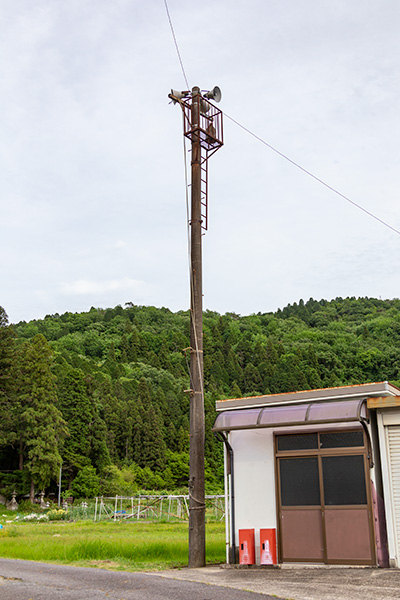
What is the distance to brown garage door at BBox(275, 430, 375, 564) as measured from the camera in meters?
11.8

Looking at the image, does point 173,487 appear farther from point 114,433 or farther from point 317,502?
point 317,502

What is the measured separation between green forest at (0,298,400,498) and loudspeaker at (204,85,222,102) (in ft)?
133

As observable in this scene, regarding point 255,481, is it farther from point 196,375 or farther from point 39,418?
point 39,418

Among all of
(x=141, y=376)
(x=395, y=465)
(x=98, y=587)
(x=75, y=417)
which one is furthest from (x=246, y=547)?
(x=141, y=376)

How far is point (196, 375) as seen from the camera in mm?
13125

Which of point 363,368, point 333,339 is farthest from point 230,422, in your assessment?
point 333,339

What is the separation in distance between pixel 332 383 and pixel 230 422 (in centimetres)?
10773

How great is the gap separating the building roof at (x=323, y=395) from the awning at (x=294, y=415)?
12cm

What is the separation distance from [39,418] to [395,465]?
151ft

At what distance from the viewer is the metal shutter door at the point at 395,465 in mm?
11845

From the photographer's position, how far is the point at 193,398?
1305 centimetres

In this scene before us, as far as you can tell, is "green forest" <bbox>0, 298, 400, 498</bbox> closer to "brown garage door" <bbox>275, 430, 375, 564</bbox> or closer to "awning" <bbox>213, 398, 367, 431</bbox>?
"awning" <bbox>213, 398, 367, 431</bbox>

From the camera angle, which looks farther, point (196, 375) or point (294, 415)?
point (196, 375)

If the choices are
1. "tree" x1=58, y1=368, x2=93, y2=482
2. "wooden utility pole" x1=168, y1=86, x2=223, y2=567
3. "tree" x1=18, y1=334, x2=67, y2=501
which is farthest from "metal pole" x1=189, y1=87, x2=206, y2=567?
"tree" x1=58, y1=368, x2=93, y2=482
